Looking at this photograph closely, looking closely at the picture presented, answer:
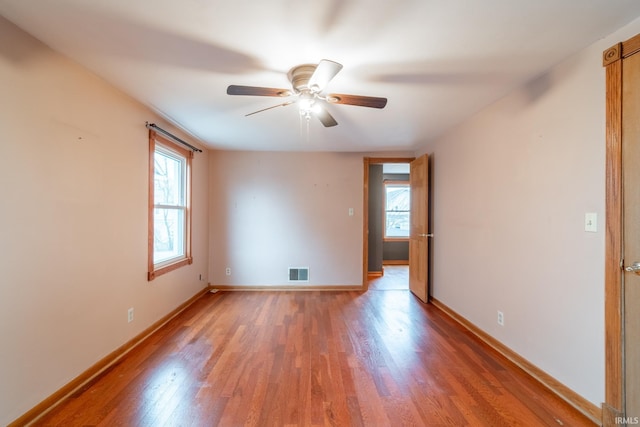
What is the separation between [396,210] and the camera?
688cm

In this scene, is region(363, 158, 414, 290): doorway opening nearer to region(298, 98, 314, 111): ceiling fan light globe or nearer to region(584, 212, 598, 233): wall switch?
region(298, 98, 314, 111): ceiling fan light globe

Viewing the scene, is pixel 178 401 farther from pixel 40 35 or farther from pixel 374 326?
pixel 40 35

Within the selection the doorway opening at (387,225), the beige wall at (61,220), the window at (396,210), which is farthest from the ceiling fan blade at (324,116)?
the window at (396,210)

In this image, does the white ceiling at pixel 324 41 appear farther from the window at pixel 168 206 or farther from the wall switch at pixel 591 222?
the wall switch at pixel 591 222

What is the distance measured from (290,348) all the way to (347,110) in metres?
2.37

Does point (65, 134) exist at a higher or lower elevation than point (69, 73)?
lower

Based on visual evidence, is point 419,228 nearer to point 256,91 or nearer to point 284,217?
point 284,217

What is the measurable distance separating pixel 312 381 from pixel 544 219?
6.93 ft

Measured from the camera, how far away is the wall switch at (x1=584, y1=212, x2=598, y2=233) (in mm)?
1609

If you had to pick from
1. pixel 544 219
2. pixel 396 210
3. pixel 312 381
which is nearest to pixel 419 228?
pixel 544 219

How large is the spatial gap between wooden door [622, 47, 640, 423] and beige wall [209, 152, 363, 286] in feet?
10.2

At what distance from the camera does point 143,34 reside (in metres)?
1.54

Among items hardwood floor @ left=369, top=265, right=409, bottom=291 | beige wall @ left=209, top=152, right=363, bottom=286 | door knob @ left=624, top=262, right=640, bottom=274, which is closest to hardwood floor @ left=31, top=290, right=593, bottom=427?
door knob @ left=624, top=262, right=640, bottom=274

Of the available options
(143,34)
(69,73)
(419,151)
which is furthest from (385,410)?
(419,151)
